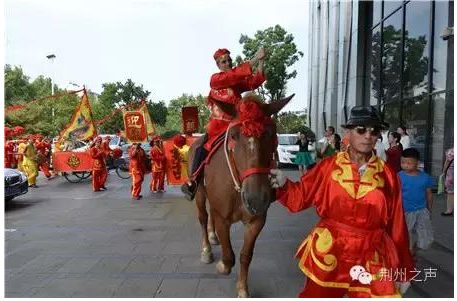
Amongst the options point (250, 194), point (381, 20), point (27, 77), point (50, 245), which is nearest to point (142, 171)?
point (50, 245)

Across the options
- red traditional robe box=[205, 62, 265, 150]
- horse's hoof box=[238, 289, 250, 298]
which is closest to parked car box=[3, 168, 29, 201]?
red traditional robe box=[205, 62, 265, 150]

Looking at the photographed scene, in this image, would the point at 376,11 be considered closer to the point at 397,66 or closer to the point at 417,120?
the point at 397,66

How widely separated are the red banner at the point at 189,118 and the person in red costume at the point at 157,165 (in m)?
2.04

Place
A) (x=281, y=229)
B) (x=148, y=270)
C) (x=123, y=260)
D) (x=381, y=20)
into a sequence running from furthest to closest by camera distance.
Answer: (x=381, y=20) < (x=281, y=229) < (x=123, y=260) < (x=148, y=270)

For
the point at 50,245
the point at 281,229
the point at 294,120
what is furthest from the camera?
the point at 294,120

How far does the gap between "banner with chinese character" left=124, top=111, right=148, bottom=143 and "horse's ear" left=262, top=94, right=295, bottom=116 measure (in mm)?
9011

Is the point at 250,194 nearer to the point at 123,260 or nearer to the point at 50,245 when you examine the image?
the point at 123,260

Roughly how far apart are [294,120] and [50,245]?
38194 mm

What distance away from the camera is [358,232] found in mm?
2832

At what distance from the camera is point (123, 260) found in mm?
5676

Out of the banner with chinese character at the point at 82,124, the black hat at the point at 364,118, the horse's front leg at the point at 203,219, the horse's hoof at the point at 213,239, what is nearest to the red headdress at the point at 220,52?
the horse's front leg at the point at 203,219

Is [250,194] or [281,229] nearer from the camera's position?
[250,194]

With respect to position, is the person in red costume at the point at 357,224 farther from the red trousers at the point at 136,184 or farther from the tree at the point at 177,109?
the tree at the point at 177,109

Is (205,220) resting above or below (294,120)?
below
